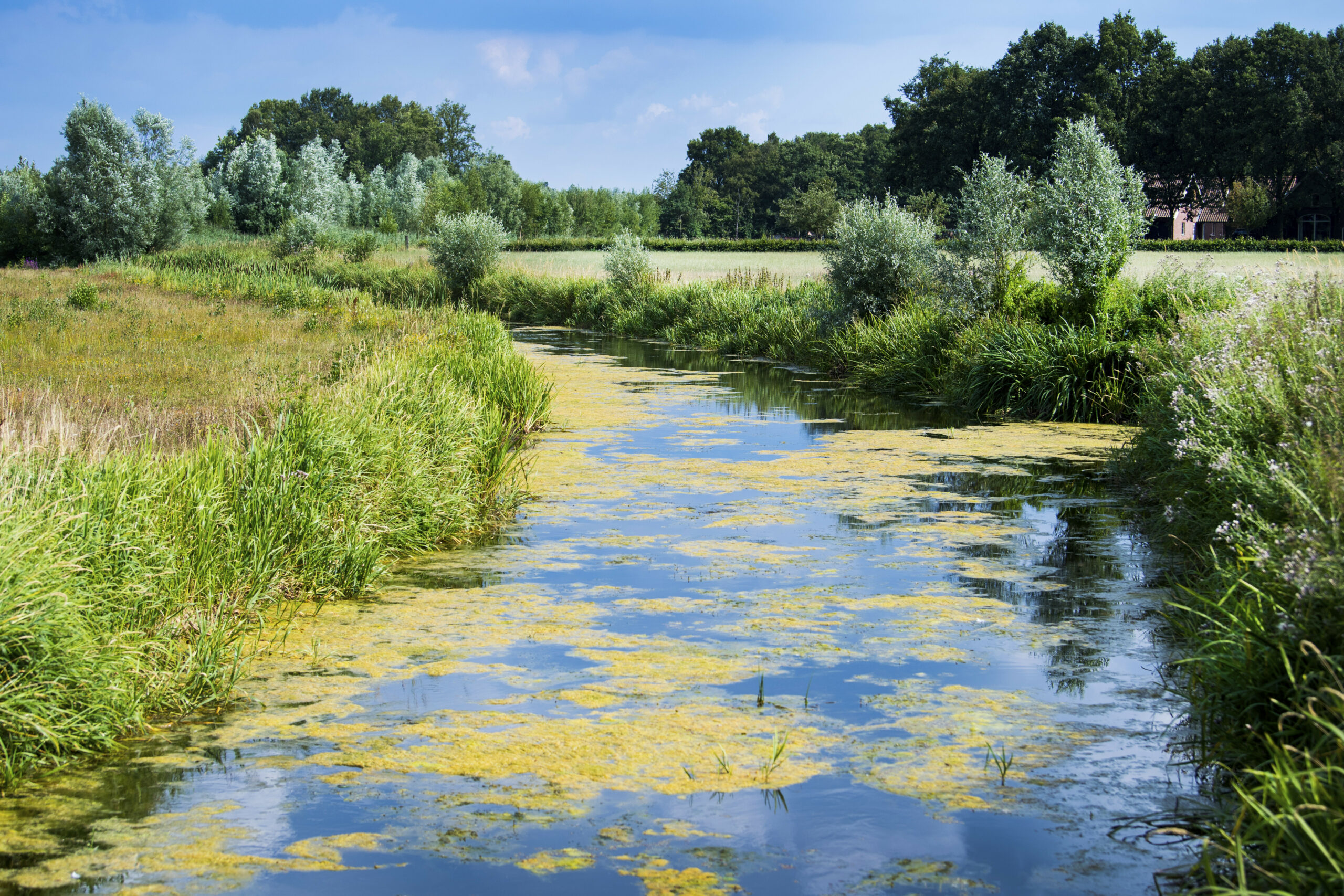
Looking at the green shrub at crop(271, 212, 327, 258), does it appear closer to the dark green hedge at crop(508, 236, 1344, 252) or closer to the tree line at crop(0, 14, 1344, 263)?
the tree line at crop(0, 14, 1344, 263)

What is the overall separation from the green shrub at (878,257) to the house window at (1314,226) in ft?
141

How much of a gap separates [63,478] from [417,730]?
1.82 meters

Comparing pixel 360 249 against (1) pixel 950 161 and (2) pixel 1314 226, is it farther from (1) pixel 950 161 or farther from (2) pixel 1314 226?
(2) pixel 1314 226

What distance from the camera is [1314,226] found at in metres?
50.2

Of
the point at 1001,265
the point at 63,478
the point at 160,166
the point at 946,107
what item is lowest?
the point at 63,478

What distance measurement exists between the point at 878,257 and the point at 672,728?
39.9 feet

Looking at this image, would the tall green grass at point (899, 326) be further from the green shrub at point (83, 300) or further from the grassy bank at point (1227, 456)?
the green shrub at point (83, 300)

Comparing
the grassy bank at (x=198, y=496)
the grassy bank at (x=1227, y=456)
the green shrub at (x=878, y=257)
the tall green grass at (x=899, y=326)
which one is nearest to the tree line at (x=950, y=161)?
the tall green grass at (x=899, y=326)

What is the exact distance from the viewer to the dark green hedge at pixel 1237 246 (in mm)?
34344

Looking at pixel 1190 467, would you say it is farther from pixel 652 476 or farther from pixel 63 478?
pixel 63 478

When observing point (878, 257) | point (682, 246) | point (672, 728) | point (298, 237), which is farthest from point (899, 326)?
point (682, 246)

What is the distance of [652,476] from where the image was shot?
341 inches

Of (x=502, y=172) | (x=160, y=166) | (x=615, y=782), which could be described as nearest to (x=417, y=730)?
(x=615, y=782)

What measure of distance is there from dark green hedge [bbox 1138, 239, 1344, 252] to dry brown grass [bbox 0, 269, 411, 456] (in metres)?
29.7
